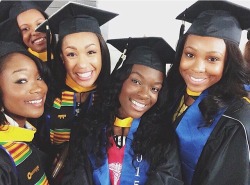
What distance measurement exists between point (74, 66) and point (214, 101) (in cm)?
84

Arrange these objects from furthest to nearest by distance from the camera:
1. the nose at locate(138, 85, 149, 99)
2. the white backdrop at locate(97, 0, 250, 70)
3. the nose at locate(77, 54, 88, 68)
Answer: the white backdrop at locate(97, 0, 250, 70)
the nose at locate(77, 54, 88, 68)
the nose at locate(138, 85, 149, 99)

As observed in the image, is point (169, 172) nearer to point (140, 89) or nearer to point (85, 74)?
point (140, 89)

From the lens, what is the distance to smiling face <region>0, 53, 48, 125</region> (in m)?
1.36

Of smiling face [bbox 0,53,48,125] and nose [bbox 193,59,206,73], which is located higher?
nose [bbox 193,59,206,73]

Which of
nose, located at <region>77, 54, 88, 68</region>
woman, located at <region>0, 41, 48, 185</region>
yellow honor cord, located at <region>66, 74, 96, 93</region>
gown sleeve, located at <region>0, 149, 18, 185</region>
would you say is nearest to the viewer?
gown sleeve, located at <region>0, 149, 18, 185</region>

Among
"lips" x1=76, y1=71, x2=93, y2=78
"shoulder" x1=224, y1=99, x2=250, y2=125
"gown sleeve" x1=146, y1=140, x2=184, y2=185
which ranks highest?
"lips" x1=76, y1=71, x2=93, y2=78

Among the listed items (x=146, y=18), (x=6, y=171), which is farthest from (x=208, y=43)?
(x=146, y=18)

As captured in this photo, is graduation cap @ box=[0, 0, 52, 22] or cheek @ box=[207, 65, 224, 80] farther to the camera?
graduation cap @ box=[0, 0, 52, 22]

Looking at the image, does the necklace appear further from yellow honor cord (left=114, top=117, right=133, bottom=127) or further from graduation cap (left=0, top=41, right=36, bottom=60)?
graduation cap (left=0, top=41, right=36, bottom=60)

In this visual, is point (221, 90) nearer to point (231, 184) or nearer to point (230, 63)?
point (230, 63)

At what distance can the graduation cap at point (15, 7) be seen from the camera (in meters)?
1.86

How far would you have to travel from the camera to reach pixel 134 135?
157 cm

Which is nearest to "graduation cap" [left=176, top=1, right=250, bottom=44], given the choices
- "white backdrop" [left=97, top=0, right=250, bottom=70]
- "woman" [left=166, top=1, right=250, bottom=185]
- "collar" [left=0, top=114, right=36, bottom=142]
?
"woman" [left=166, top=1, right=250, bottom=185]

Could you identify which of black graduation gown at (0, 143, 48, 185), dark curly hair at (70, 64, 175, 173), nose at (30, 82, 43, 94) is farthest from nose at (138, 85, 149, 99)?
black graduation gown at (0, 143, 48, 185)
